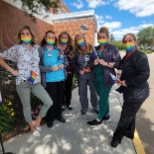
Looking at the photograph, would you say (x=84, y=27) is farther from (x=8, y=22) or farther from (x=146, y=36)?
(x=146, y=36)

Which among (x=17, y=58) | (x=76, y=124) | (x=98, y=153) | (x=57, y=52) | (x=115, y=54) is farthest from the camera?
(x=76, y=124)

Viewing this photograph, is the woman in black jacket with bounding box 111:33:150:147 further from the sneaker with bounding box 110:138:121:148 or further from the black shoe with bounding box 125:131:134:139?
the black shoe with bounding box 125:131:134:139

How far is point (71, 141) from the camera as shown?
12.2 ft

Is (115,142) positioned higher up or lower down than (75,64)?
lower down

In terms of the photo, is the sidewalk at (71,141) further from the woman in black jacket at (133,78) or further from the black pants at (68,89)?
the black pants at (68,89)

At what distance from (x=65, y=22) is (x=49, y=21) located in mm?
1538

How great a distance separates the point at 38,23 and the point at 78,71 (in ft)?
40.8

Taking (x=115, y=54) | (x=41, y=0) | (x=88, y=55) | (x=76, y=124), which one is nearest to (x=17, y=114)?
(x=76, y=124)

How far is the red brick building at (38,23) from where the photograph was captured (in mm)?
10430

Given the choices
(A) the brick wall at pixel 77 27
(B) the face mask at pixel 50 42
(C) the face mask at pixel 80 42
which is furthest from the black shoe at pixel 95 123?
(A) the brick wall at pixel 77 27

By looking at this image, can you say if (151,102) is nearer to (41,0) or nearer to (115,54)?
(115,54)

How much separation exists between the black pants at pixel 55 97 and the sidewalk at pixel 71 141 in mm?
202

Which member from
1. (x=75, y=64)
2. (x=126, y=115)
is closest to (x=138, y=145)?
(x=126, y=115)

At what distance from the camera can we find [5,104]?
4520 millimetres
